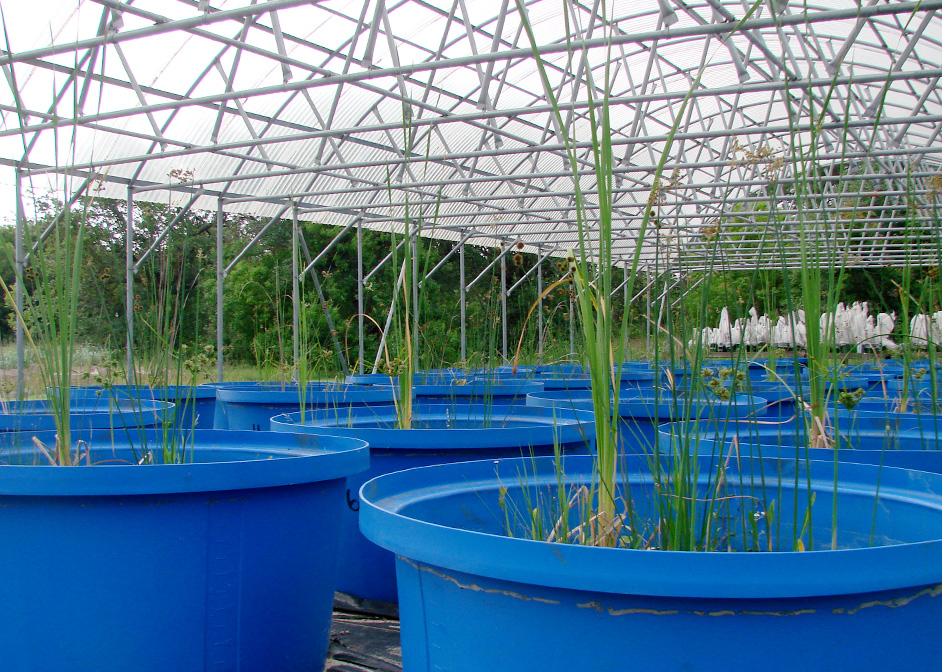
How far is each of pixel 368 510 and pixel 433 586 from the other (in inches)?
7.5

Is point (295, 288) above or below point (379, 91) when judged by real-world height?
below

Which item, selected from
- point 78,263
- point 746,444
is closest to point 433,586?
point 746,444

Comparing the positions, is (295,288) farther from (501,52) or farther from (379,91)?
(501,52)

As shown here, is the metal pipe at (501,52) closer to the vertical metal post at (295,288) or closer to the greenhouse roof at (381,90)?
the greenhouse roof at (381,90)

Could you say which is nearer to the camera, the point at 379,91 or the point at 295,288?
the point at 295,288

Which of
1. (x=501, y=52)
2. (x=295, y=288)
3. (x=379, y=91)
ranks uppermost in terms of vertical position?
(x=379, y=91)

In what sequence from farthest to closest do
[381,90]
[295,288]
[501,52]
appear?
[381,90]
[295,288]
[501,52]

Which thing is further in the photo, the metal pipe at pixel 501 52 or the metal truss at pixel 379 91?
the metal truss at pixel 379 91

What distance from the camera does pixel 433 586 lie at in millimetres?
1180

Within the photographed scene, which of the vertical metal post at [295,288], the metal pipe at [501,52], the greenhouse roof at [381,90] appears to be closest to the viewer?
the metal pipe at [501,52]

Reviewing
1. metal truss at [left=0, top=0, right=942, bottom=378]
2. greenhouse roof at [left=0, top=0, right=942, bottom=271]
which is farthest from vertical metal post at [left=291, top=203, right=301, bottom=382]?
metal truss at [left=0, top=0, right=942, bottom=378]

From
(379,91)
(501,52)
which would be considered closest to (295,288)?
(379,91)

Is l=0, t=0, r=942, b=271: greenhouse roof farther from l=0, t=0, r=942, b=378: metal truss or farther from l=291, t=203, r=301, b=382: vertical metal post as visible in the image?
l=291, t=203, r=301, b=382: vertical metal post

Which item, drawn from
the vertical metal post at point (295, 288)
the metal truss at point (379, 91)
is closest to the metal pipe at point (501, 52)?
the metal truss at point (379, 91)
